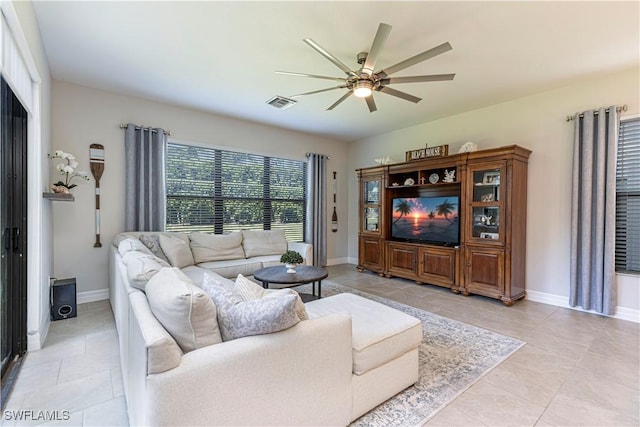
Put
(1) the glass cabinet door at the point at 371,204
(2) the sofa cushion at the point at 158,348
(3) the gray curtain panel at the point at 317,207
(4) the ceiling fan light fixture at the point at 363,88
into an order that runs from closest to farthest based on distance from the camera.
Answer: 1. (2) the sofa cushion at the point at 158,348
2. (4) the ceiling fan light fixture at the point at 363,88
3. (1) the glass cabinet door at the point at 371,204
4. (3) the gray curtain panel at the point at 317,207

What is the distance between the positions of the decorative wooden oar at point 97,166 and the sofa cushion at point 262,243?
1.87 metres

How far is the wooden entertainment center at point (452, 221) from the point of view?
372 cm

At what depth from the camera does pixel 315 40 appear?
2.65 m

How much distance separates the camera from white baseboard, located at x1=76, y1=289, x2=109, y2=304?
12.1 feet

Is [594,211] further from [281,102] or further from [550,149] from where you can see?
Result: [281,102]

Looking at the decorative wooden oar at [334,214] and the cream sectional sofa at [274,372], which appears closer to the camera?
the cream sectional sofa at [274,372]

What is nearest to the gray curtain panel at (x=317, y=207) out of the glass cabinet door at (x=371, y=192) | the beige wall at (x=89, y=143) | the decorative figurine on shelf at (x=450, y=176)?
the glass cabinet door at (x=371, y=192)

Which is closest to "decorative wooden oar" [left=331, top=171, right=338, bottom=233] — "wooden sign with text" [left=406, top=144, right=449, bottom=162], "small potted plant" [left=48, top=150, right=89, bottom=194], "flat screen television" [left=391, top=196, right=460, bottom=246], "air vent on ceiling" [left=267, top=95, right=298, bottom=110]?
"flat screen television" [left=391, top=196, right=460, bottom=246]

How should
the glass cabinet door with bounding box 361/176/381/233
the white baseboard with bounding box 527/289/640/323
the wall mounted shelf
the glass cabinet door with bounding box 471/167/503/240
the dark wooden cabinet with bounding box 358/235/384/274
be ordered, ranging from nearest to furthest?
1. the wall mounted shelf
2. the white baseboard with bounding box 527/289/640/323
3. the glass cabinet door with bounding box 471/167/503/240
4. the dark wooden cabinet with bounding box 358/235/384/274
5. the glass cabinet door with bounding box 361/176/381/233

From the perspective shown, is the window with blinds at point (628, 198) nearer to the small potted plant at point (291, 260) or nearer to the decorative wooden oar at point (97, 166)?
the small potted plant at point (291, 260)

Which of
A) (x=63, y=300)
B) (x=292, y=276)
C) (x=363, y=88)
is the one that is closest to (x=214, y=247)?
(x=292, y=276)

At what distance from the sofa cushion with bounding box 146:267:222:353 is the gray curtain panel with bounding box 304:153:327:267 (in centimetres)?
448

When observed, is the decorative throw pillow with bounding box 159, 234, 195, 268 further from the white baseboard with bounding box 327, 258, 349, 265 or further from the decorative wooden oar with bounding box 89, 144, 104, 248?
the white baseboard with bounding box 327, 258, 349, 265

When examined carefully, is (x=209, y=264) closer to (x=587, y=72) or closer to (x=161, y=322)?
(x=161, y=322)
